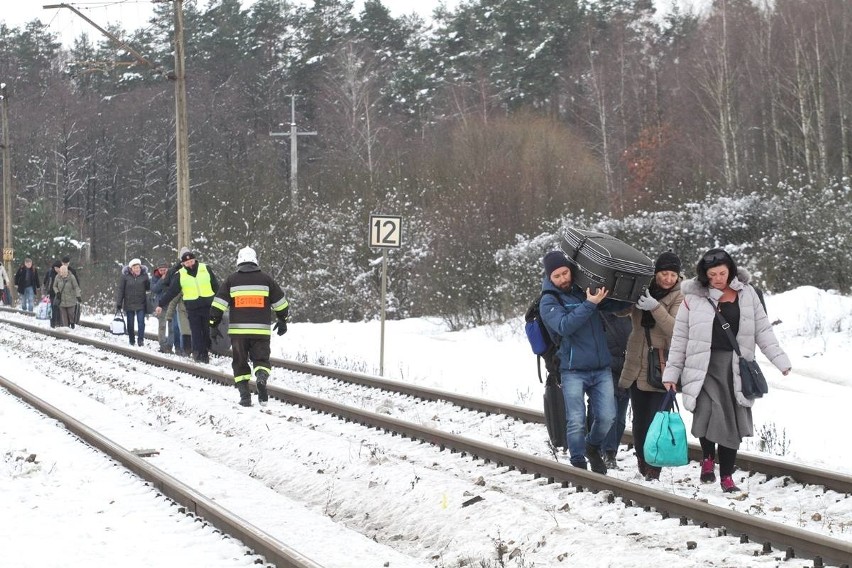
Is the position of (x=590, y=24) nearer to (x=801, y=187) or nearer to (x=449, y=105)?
(x=449, y=105)

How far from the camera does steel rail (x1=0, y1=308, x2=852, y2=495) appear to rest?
7996 mm

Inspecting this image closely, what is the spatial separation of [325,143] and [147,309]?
137 ft

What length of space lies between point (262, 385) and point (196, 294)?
5.02 m

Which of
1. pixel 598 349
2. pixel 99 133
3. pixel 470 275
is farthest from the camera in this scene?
pixel 99 133

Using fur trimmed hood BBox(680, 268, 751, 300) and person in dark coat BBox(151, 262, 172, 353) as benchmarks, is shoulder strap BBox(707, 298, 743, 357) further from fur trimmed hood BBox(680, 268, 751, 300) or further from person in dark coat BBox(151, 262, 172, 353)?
person in dark coat BBox(151, 262, 172, 353)

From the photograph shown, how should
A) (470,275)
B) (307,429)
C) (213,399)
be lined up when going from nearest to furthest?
(307,429), (213,399), (470,275)

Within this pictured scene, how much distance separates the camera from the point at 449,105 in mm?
60531

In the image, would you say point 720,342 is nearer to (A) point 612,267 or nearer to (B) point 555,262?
(A) point 612,267

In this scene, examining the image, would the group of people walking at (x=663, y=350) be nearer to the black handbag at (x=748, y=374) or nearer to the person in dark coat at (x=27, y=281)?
the black handbag at (x=748, y=374)

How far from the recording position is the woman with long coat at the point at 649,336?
8.12m

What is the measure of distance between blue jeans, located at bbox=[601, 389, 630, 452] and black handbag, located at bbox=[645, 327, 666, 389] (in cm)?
66

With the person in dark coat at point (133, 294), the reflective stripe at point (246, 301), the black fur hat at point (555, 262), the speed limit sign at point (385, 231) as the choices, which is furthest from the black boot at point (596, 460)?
the person in dark coat at point (133, 294)

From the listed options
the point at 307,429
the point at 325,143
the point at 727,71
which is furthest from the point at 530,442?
the point at 325,143

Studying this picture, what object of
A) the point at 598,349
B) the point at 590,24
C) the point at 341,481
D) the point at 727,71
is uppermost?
the point at 590,24
